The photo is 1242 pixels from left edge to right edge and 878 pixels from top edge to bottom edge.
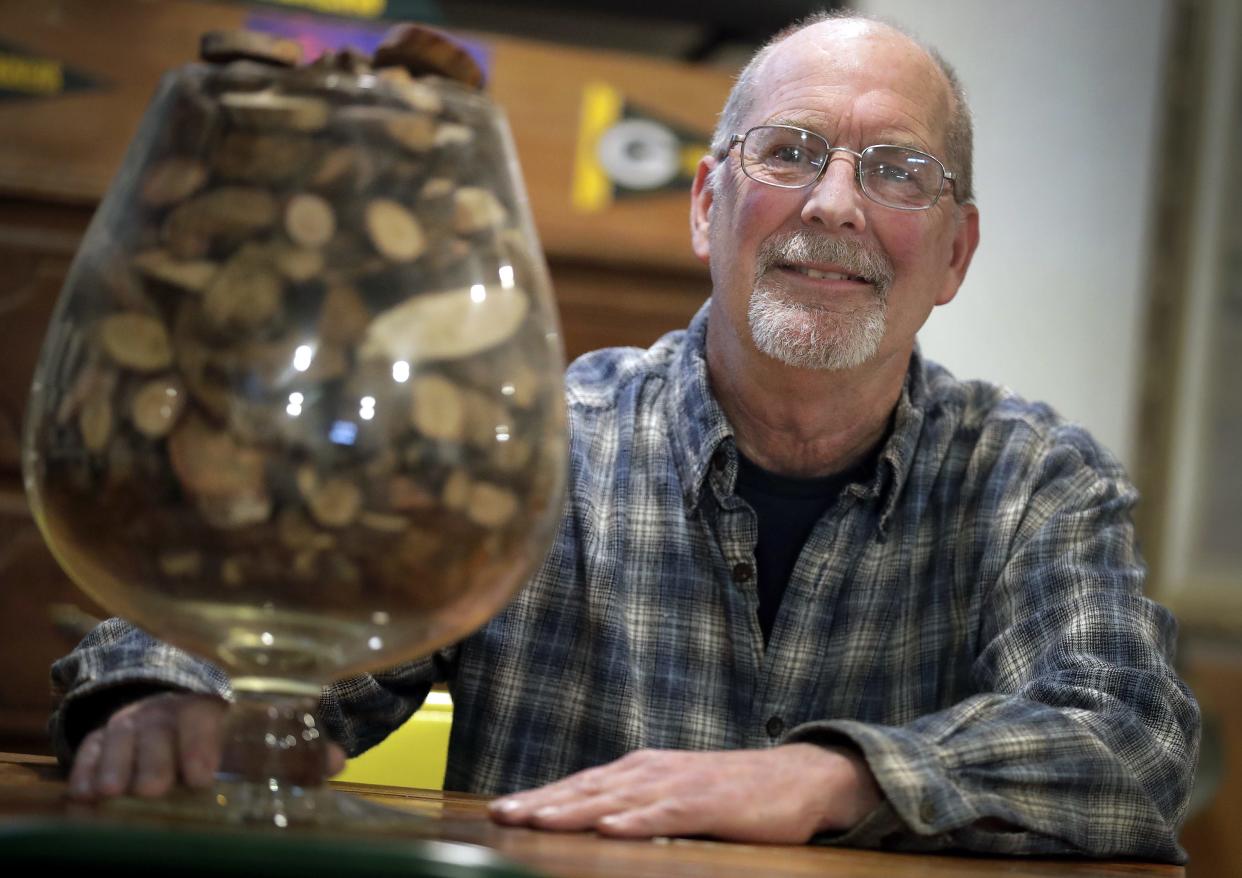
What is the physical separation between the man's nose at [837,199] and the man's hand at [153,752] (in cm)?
82

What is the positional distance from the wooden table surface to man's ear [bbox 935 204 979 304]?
2.52 feet

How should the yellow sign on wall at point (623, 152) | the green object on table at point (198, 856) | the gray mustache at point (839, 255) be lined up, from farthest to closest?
the yellow sign on wall at point (623, 152), the gray mustache at point (839, 255), the green object on table at point (198, 856)

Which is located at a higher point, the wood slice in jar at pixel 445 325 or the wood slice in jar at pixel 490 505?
the wood slice in jar at pixel 445 325

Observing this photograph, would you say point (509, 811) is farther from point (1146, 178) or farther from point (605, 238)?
point (1146, 178)

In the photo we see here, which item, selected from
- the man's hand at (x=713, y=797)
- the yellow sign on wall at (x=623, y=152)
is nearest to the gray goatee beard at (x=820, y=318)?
the man's hand at (x=713, y=797)

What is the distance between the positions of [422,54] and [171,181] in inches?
4.8

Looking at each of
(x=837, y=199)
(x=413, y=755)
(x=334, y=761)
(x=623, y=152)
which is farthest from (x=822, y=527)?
(x=623, y=152)

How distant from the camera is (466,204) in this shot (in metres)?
0.63

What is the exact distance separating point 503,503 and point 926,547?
83 centimetres

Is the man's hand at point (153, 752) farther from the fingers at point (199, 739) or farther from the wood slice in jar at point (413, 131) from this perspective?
the wood slice in jar at point (413, 131)

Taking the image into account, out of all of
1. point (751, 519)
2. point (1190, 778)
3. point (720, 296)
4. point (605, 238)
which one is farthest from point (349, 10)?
point (1190, 778)

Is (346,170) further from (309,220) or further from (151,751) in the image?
(151,751)

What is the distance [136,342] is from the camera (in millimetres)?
604

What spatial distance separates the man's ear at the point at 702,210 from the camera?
1642mm
